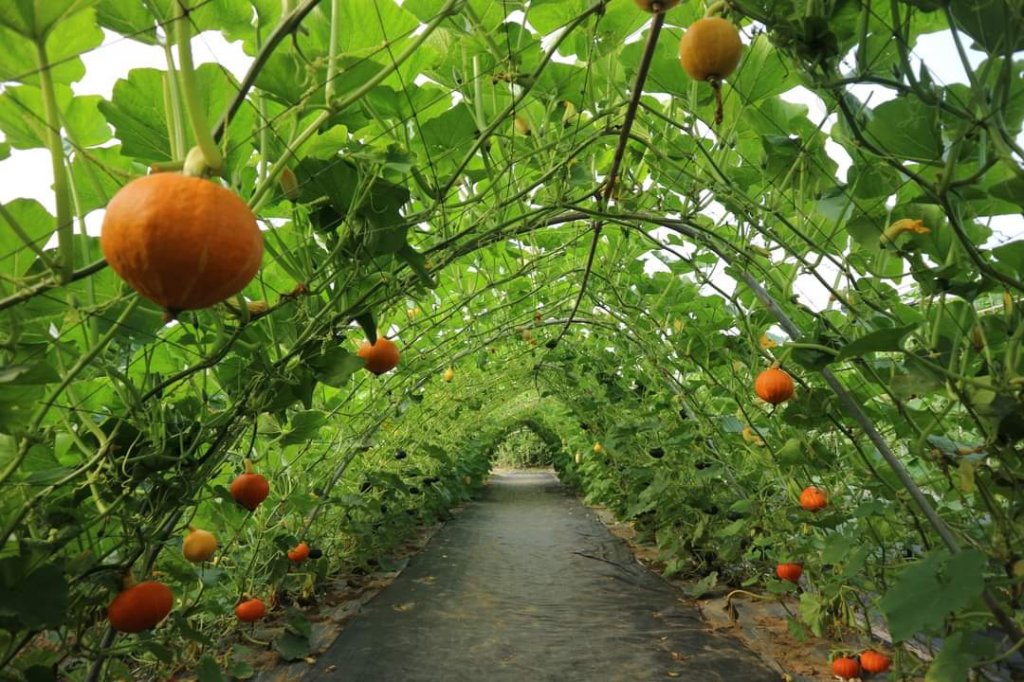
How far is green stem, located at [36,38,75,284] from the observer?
2.32 feet

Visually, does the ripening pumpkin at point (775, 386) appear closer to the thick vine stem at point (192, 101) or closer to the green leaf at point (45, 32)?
the thick vine stem at point (192, 101)

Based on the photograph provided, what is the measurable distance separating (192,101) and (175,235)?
168mm

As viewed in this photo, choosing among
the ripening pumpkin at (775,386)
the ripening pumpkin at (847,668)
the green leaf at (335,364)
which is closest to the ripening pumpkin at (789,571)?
the ripening pumpkin at (847,668)

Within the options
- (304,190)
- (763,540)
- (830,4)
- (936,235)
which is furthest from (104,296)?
(763,540)

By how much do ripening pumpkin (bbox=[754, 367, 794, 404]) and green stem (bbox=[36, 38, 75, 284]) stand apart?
1573 mm

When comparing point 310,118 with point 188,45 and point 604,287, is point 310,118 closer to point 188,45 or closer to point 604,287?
point 188,45

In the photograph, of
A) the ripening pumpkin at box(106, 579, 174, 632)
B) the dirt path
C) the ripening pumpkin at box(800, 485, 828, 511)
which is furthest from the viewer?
the dirt path

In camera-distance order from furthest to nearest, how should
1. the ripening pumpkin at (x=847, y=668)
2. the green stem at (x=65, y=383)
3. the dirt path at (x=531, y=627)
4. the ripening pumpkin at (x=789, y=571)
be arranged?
1. the dirt path at (x=531, y=627)
2. the ripening pumpkin at (x=789, y=571)
3. the ripening pumpkin at (x=847, y=668)
4. the green stem at (x=65, y=383)

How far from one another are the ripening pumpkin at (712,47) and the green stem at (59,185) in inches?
33.1

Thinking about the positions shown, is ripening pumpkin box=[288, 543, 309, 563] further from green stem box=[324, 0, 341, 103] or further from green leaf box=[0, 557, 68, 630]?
green stem box=[324, 0, 341, 103]

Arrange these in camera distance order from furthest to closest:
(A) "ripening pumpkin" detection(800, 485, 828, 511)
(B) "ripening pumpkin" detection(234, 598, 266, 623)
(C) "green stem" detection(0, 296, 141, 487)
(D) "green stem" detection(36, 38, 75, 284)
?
(B) "ripening pumpkin" detection(234, 598, 266, 623) < (A) "ripening pumpkin" detection(800, 485, 828, 511) < (C) "green stem" detection(0, 296, 141, 487) < (D) "green stem" detection(36, 38, 75, 284)

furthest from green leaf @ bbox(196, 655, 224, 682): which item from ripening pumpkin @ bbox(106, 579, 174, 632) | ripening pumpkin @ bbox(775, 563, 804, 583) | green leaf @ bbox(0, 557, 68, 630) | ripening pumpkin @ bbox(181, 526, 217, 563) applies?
ripening pumpkin @ bbox(775, 563, 804, 583)

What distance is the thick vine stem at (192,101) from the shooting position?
2.04ft

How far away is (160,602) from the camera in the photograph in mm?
1249
